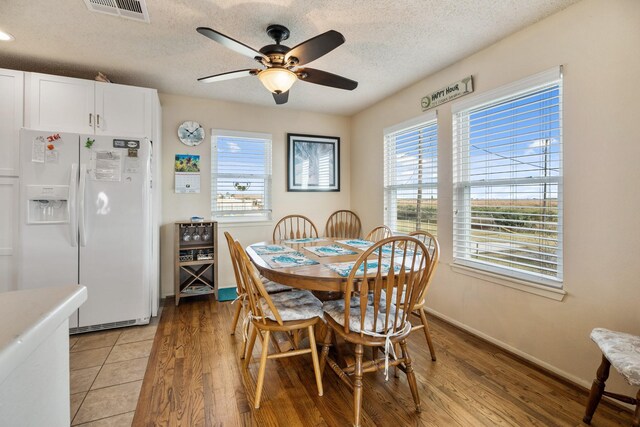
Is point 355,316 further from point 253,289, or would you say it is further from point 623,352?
point 623,352

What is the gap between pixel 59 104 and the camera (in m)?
2.65

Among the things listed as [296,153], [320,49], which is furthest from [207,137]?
[320,49]

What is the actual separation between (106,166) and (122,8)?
1.26 metres

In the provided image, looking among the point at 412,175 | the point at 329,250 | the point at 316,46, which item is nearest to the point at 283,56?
the point at 316,46

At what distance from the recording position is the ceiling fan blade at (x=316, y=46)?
63.8 inches

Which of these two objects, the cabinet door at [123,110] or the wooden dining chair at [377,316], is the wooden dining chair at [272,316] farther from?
the cabinet door at [123,110]

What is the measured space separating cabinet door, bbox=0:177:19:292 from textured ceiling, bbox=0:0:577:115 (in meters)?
1.14

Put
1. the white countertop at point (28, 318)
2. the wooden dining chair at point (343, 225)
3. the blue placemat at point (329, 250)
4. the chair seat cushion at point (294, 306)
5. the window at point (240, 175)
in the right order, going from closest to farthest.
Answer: the white countertop at point (28, 318)
the chair seat cushion at point (294, 306)
the blue placemat at point (329, 250)
the window at point (240, 175)
the wooden dining chair at point (343, 225)

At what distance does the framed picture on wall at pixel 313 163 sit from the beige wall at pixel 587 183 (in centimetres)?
227

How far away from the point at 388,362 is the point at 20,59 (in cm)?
382

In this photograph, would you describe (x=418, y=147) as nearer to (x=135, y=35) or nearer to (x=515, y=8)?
(x=515, y=8)

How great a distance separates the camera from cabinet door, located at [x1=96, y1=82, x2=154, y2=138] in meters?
2.78

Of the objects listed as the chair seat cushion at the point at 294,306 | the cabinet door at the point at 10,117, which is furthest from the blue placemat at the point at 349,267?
the cabinet door at the point at 10,117

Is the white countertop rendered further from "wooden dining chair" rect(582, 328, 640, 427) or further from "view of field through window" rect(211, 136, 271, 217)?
"view of field through window" rect(211, 136, 271, 217)
